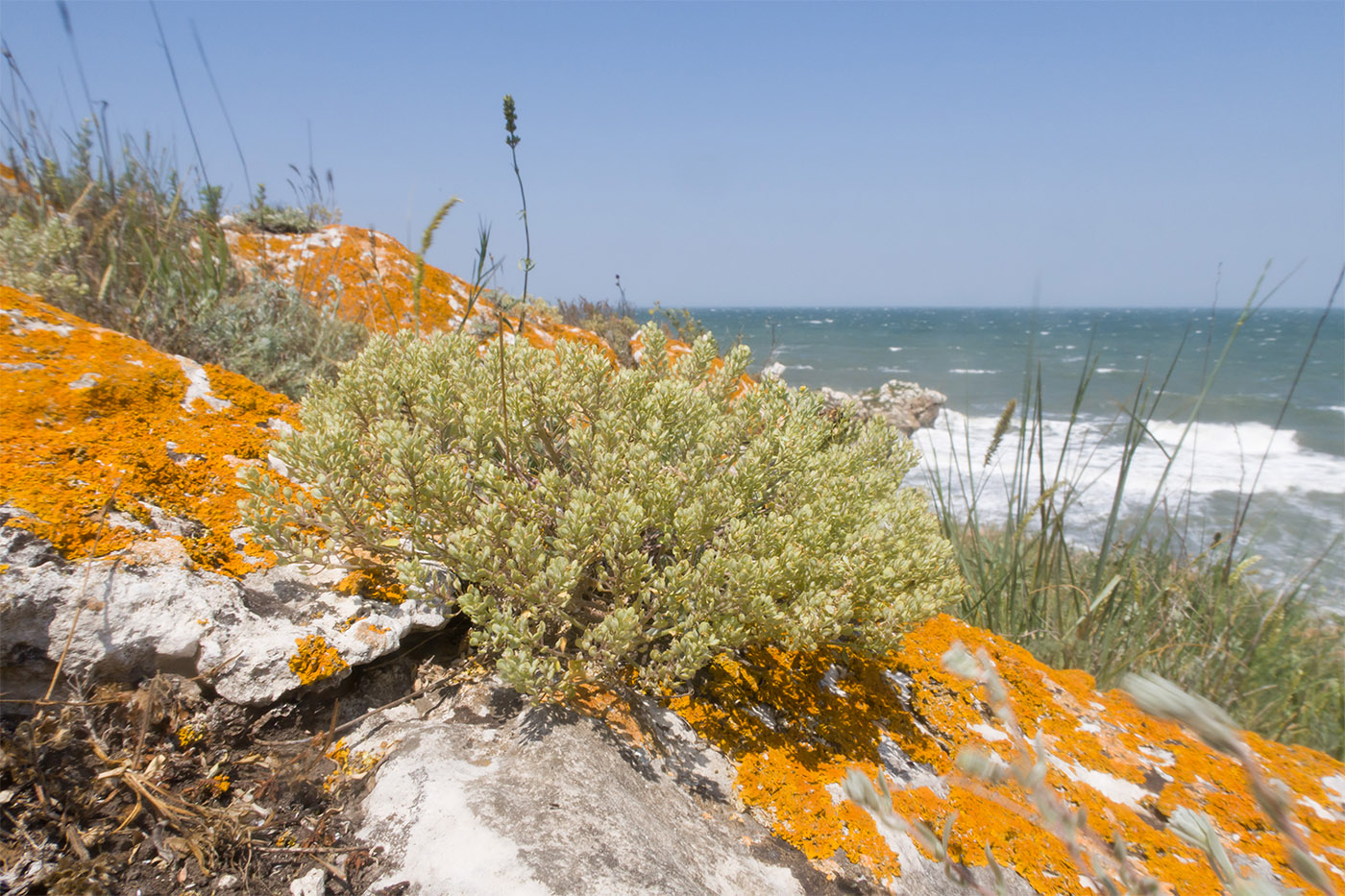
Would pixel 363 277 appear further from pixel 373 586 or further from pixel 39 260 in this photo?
pixel 373 586

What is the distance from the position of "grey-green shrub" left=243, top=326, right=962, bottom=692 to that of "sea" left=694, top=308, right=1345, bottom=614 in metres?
1.18

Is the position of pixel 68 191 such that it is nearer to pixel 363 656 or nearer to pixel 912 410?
pixel 363 656

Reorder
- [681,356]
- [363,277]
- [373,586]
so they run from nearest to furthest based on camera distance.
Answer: [373,586], [681,356], [363,277]

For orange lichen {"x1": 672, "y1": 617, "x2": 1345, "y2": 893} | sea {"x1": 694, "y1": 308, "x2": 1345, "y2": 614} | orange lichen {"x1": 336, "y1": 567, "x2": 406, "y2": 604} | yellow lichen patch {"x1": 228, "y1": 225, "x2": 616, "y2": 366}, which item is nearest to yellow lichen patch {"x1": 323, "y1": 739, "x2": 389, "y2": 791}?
orange lichen {"x1": 336, "y1": 567, "x2": 406, "y2": 604}

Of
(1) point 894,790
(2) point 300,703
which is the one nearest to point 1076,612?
(1) point 894,790

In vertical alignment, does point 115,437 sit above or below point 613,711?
above

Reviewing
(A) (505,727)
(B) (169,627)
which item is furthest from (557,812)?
(B) (169,627)

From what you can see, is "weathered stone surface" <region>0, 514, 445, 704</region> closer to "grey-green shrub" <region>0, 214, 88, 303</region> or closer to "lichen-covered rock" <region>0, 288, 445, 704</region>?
"lichen-covered rock" <region>0, 288, 445, 704</region>

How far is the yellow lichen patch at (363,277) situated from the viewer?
5.86m

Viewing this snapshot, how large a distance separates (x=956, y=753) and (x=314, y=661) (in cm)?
213

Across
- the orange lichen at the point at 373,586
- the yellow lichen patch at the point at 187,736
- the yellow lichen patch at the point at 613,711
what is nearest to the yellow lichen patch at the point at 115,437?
the orange lichen at the point at 373,586

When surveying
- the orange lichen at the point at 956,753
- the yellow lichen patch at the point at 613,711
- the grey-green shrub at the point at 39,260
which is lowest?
the orange lichen at the point at 956,753

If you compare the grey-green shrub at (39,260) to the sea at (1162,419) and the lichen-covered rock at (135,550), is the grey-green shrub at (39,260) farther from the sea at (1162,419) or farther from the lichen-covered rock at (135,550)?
the sea at (1162,419)

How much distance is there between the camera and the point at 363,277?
20.0 feet
